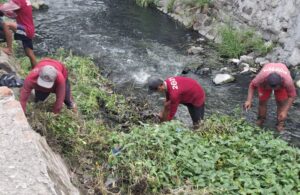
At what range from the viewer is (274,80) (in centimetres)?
730

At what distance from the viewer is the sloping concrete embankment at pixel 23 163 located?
165 inches

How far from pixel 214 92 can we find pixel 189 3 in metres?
5.48

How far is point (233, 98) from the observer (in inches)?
403

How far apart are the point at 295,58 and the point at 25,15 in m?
6.61

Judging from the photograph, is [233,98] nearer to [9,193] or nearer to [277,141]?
[277,141]

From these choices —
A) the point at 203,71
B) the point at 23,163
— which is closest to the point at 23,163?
the point at 23,163

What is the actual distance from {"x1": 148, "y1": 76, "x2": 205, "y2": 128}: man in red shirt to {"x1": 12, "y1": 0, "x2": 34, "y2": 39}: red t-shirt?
3.26 metres

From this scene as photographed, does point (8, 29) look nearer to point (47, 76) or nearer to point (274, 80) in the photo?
point (47, 76)

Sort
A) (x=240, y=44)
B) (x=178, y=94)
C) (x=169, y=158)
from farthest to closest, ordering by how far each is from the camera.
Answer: (x=240, y=44), (x=178, y=94), (x=169, y=158)

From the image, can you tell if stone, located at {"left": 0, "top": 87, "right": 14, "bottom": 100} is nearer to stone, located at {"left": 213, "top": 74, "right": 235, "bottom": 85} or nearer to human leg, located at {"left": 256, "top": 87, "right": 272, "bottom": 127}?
human leg, located at {"left": 256, "top": 87, "right": 272, "bottom": 127}

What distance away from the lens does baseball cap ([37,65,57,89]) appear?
642cm

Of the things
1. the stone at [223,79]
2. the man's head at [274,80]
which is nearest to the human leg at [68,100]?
the man's head at [274,80]

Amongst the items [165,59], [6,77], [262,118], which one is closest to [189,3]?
[165,59]

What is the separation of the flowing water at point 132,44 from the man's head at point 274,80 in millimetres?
1607
